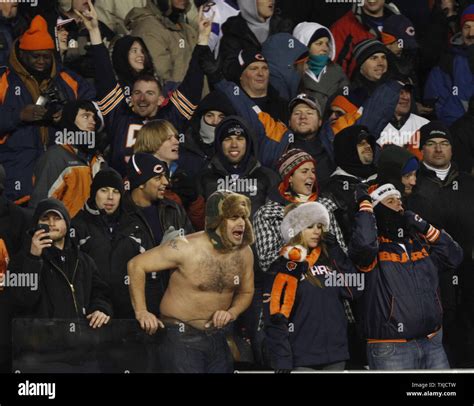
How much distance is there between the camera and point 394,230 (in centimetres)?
1627

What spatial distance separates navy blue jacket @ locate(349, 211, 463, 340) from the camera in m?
16.0

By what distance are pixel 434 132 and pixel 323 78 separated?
126 cm

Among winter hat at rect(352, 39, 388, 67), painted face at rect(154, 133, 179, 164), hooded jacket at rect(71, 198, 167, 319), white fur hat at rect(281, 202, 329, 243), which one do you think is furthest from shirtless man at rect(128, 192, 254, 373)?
winter hat at rect(352, 39, 388, 67)

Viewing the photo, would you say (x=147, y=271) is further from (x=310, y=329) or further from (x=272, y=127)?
(x=272, y=127)

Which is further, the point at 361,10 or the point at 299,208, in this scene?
the point at 361,10

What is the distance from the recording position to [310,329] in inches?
627

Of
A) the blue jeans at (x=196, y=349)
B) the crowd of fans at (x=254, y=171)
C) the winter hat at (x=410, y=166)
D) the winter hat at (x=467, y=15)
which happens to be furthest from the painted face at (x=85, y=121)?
the winter hat at (x=467, y=15)

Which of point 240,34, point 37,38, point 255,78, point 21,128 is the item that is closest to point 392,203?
point 255,78

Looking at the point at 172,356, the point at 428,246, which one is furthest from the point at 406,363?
the point at 172,356

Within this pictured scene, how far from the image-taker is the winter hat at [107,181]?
16.2 meters

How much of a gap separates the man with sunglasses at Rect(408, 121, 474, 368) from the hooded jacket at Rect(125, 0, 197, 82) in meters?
2.56

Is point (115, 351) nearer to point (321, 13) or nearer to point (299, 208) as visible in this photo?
point (299, 208)

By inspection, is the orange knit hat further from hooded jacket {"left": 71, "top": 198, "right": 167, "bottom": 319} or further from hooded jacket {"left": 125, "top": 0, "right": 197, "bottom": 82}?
hooded jacket {"left": 71, "top": 198, "right": 167, "bottom": 319}

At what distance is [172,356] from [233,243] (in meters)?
1.21
